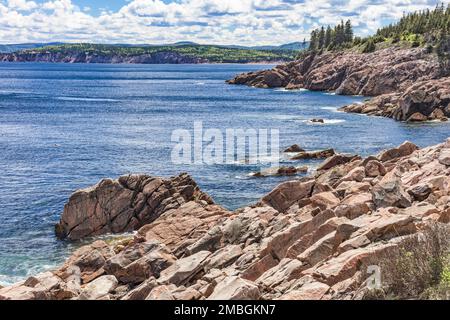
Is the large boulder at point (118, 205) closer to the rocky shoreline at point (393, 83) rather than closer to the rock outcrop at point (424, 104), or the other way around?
the rock outcrop at point (424, 104)

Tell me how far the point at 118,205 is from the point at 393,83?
4816 inches

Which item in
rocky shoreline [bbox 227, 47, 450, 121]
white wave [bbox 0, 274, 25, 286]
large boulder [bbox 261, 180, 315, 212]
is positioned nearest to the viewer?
white wave [bbox 0, 274, 25, 286]

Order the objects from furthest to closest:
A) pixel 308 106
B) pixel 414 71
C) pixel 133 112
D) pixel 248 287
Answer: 1. pixel 414 71
2. pixel 308 106
3. pixel 133 112
4. pixel 248 287

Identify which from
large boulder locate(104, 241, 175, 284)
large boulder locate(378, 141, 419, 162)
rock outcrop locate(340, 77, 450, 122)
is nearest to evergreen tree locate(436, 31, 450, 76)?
rock outcrop locate(340, 77, 450, 122)

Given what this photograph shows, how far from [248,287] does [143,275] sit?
1150cm

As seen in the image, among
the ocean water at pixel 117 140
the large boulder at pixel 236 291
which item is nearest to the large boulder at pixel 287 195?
the ocean water at pixel 117 140

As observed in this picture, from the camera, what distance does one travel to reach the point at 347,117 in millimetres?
120500

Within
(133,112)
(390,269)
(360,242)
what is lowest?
(133,112)

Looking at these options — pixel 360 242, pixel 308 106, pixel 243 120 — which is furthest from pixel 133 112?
pixel 360 242

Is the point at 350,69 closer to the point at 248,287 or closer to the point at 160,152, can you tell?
the point at 160,152

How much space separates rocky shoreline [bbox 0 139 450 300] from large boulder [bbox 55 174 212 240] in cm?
8

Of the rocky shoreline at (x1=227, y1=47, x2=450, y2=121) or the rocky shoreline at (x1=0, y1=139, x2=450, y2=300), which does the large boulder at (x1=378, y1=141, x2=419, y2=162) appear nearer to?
the rocky shoreline at (x1=0, y1=139, x2=450, y2=300)

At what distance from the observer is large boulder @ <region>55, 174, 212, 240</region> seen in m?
49.5

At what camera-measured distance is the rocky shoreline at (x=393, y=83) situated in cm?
11281
